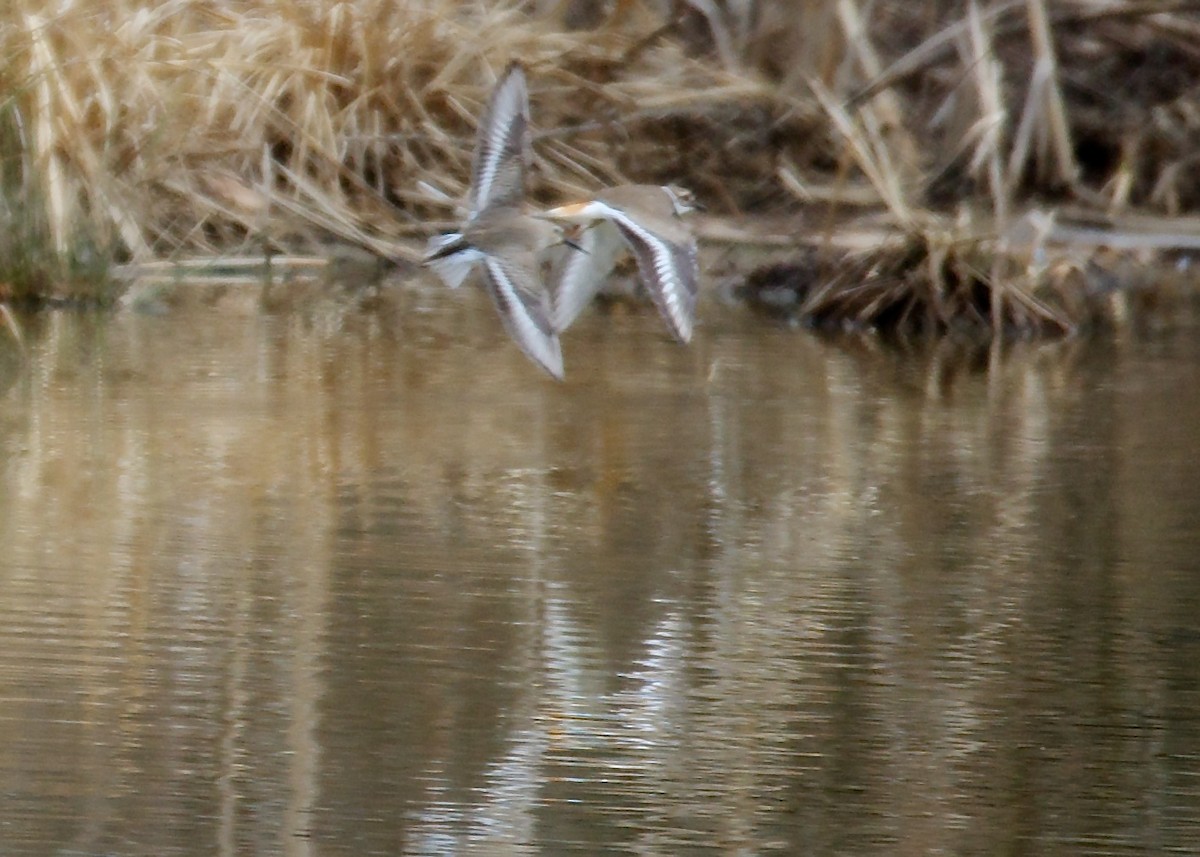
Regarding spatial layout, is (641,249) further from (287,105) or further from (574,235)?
(287,105)

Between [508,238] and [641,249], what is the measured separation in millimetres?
356

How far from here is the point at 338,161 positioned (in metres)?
10.0

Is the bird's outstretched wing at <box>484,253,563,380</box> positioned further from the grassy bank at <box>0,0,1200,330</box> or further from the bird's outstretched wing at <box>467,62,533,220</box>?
A: the grassy bank at <box>0,0,1200,330</box>

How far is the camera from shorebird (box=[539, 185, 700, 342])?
18.1 ft

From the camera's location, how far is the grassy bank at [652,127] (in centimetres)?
845

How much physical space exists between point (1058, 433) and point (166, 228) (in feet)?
14.9

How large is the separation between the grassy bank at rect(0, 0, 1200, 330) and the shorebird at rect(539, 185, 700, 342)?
87.3 inches

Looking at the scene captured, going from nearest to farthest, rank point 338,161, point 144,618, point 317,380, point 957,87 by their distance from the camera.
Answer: point 144,618 → point 317,380 → point 338,161 → point 957,87

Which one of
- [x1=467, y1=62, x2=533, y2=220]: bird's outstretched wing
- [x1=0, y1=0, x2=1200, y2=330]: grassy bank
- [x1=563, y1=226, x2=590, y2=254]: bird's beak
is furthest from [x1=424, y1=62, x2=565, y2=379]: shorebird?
[x1=0, y1=0, x2=1200, y2=330]: grassy bank

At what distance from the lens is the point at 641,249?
18.5ft

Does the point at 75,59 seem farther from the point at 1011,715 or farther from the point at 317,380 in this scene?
the point at 1011,715

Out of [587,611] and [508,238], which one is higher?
[508,238]

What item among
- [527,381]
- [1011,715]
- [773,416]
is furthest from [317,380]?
[1011,715]

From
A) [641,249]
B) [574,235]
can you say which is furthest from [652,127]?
[641,249]
